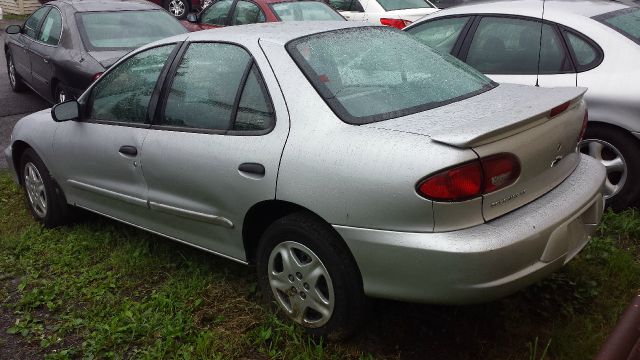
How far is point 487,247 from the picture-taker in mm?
2562

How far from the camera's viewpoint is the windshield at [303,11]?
9527mm

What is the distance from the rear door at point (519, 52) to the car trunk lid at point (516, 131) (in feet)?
4.77

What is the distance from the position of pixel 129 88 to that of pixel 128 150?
440mm

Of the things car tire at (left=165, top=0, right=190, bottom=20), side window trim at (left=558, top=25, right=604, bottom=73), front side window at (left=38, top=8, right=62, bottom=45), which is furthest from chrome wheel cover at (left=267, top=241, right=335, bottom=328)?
car tire at (left=165, top=0, right=190, bottom=20)

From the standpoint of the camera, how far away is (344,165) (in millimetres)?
2781

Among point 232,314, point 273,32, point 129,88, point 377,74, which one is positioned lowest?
point 232,314

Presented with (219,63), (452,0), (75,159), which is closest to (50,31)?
(75,159)

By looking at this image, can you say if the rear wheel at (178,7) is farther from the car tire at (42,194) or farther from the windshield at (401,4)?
the car tire at (42,194)

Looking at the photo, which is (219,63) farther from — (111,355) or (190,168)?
(111,355)

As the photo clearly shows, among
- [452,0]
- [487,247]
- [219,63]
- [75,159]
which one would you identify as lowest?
[452,0]

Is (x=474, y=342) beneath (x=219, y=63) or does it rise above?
A: beneath

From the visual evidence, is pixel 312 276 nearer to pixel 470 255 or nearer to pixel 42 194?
pixel 470 255

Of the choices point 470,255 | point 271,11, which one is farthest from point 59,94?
point 470,255

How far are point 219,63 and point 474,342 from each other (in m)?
1.94
